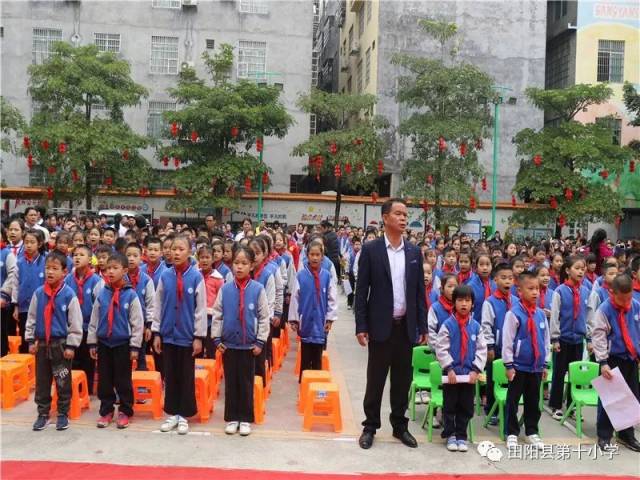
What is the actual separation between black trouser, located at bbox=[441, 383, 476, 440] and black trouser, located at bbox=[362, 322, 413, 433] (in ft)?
1.14

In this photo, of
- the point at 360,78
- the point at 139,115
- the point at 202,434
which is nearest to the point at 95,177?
the point at 139,115

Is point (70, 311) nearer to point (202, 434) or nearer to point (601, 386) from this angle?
point (202, 434)

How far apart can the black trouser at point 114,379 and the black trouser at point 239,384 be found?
0.90 m

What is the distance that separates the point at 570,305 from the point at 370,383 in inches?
99.0

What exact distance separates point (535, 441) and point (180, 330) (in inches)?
127

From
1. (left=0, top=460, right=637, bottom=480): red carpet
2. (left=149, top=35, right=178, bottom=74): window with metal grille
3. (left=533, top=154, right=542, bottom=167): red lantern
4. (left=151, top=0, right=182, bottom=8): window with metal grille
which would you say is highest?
(left=151, top=0, right=182, bottom=8): window with metal grille

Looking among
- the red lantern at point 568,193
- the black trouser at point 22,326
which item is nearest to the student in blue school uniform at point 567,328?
the black trouser at point 22,326

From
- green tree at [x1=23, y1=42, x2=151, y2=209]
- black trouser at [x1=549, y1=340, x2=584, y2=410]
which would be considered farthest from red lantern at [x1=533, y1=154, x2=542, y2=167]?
black trouser at [x1=549, y1=340, x2=584, y2=410]

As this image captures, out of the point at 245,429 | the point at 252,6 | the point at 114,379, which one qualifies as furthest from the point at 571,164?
the point at 114,379

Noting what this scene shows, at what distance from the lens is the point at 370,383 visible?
17.1 feet

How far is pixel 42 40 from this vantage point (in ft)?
81.6

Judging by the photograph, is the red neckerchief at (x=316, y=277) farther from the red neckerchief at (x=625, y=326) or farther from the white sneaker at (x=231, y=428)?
the red neckerchief at (x=625, y=326)

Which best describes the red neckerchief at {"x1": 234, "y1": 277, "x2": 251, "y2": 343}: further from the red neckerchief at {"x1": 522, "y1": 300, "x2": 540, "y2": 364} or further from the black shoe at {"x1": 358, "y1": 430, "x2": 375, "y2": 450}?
the red neckerchief at {"x1": 522, "y1": 300, "x2": 540, "y2": 364}

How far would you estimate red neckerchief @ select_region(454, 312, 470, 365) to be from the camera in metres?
5.25
